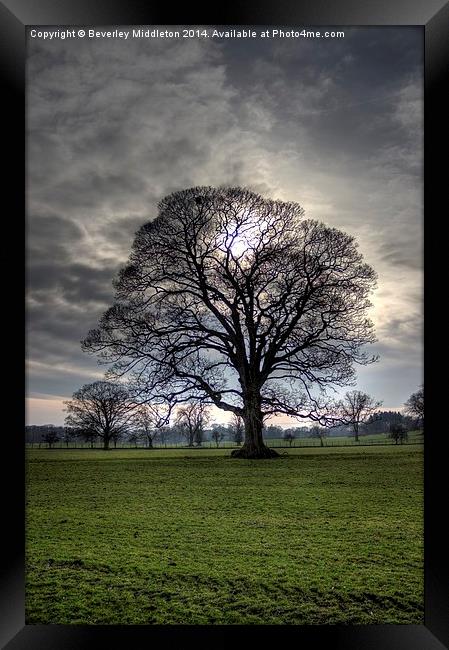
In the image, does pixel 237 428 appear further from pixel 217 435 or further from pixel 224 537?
pixel 224 537

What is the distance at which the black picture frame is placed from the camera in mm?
2605

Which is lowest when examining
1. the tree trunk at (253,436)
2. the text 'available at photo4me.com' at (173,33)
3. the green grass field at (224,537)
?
the green grass field at (224,537)

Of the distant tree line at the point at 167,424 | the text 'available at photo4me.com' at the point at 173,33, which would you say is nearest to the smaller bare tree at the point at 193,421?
the distant tree line at the point at 167,424

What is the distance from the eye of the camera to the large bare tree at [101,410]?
4348mm

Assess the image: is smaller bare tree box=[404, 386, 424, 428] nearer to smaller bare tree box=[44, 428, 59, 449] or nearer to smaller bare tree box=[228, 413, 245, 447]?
smaller bare tree box=[228, 413, 245, 447]

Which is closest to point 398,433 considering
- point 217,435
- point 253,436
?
point 253,436

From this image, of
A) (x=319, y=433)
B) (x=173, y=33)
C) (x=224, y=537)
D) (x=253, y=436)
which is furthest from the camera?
(x=253, y=436)

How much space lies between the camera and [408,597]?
2.87 metres

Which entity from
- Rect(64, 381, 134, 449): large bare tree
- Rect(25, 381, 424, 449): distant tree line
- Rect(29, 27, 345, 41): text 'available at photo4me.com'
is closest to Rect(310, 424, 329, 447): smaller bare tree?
Rect(25, 381, 424, 449): distant tree line
